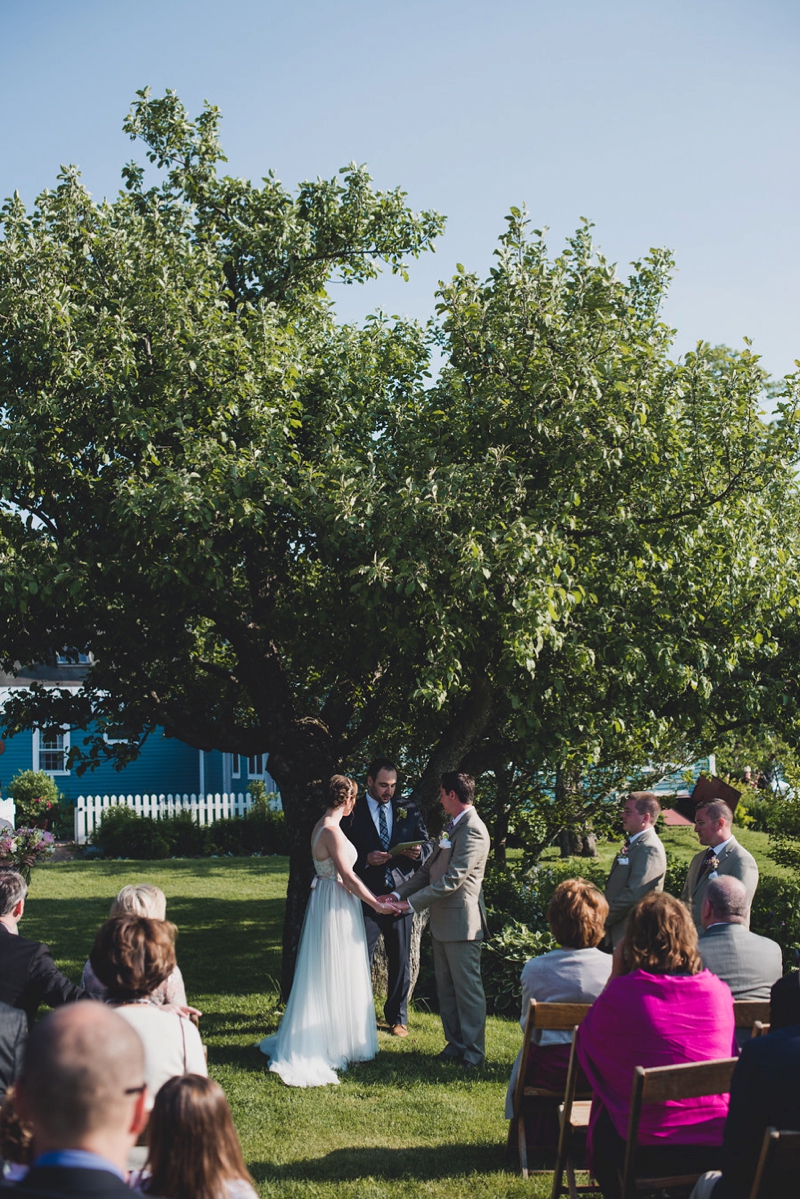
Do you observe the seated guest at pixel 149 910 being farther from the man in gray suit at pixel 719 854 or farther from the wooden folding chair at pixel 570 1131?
the man in gray suit at pixel 719 854

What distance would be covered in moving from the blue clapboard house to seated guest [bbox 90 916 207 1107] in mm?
23844

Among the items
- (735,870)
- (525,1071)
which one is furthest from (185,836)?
(525,1071)

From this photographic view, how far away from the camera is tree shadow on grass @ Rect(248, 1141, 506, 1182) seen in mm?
5694

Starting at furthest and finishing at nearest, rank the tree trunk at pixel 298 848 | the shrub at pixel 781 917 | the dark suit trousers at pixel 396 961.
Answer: the shrub at pixel 781 917
the tree trunk at pixel 298 848
the dark suit trousers at pixel 396 961

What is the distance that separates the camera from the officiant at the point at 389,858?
29.4 ft

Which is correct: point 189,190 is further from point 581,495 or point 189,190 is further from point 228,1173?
point 228,1173

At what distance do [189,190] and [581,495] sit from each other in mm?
5516

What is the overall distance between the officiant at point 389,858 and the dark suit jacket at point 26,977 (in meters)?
4.12

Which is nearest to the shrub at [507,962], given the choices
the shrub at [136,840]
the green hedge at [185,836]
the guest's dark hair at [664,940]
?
the guest's dark hair at [664,940]

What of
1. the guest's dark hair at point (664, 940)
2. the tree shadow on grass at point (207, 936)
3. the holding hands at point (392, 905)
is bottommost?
the tree shadow on grass at point (207, 936)

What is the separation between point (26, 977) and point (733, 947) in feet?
11.6

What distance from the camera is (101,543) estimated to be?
8.61m

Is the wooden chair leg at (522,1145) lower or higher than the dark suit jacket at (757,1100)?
lower

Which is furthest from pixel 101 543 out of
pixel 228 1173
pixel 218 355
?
pixel 228 1173
